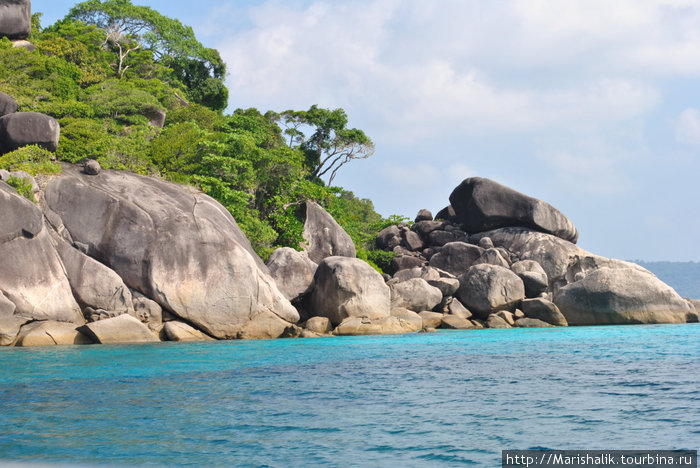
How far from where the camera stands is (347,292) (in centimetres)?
2008

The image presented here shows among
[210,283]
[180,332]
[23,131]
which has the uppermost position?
[23,131]

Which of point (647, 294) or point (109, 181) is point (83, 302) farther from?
point (647, 294)

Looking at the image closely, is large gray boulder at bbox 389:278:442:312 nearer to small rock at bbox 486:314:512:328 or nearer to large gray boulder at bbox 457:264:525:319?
large gray boulder at bbox 457:264:525:319

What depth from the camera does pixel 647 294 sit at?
74.6 ft

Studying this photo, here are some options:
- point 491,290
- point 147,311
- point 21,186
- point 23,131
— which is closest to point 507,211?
Result: point 491,290

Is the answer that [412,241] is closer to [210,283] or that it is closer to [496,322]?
[496,322]

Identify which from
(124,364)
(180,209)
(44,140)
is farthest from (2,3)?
(124,364)

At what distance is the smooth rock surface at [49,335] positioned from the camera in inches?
534

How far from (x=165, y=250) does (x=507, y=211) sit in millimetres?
19258

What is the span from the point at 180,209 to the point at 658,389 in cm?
1428

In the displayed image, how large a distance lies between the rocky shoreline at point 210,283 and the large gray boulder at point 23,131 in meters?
1.26

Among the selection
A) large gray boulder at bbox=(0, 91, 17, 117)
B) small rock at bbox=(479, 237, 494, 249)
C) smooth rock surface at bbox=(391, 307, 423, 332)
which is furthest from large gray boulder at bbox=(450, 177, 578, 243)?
large gray boulder at bbox=(0, 91, 17, 117)

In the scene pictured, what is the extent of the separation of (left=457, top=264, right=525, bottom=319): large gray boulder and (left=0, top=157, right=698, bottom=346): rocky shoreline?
5cm

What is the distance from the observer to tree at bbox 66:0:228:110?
36.2 metres
